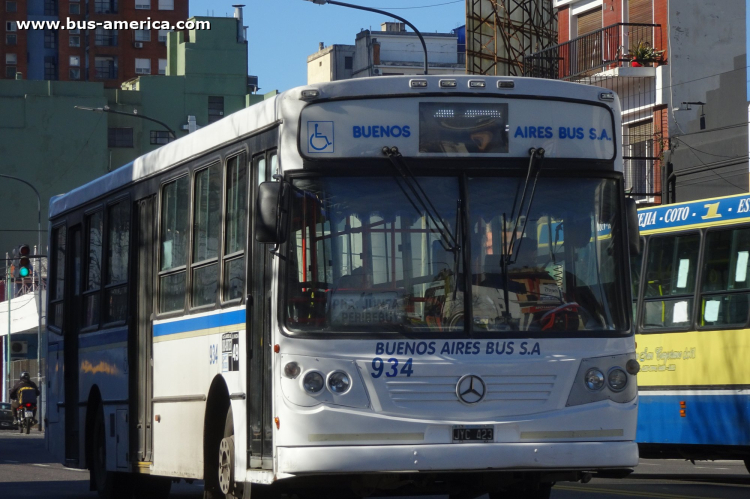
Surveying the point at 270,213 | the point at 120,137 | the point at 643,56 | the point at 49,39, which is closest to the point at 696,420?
the point at 270,213

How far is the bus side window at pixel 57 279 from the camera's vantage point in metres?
15.3

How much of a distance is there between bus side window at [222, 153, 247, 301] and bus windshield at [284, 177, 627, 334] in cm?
103

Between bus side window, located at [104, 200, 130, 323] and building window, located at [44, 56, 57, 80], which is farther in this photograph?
building window, located at [44, 56, 57, 80]

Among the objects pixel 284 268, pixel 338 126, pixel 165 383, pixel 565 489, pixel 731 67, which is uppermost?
pixel 731 67

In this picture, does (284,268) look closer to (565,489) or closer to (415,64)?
(565,489)

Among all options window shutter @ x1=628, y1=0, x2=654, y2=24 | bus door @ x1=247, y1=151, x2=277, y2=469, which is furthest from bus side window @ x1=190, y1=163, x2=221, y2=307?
window shutter @ x1=628, y1=0, x2=654, y2=24

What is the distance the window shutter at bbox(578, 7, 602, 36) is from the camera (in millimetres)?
36312

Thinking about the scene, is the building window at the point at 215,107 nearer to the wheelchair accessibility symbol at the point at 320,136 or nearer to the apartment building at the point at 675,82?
the apartment building at the point at 675,82

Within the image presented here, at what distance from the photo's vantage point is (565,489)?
14.5m

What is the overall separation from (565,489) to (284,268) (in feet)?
21.3

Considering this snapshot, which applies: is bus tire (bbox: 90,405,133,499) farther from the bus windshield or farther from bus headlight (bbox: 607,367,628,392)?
bus headlight (bbox: 607,367,628,392)

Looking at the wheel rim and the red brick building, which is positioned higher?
the red brick building

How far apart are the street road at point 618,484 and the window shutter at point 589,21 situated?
16.9 m

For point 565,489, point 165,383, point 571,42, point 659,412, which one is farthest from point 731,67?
point 165,383
